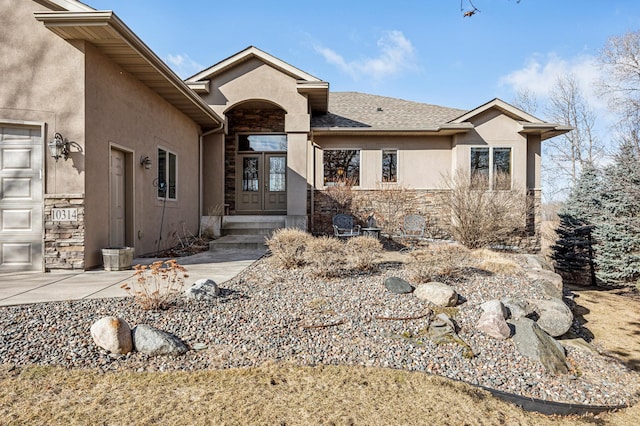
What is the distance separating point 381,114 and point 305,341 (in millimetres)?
10629

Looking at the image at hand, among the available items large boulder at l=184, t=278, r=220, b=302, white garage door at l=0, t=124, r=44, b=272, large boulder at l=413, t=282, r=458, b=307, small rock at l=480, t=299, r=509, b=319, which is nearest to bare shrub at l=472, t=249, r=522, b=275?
small rock at l=480, t=299, r=509, b=319

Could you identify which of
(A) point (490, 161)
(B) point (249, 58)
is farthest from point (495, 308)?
(B) point (249, 58)

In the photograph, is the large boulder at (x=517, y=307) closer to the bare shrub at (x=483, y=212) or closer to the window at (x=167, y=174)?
the bare shrub at (x=483, y=212)

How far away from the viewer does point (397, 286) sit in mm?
5168

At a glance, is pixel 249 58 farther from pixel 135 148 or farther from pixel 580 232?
pixel 580 232

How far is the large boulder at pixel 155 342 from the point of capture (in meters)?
3.37

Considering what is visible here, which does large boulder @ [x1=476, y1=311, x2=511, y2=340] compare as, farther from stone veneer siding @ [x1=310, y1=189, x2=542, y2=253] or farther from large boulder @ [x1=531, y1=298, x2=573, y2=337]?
stone veneer siding @ [x1=310, y1=189, x2=542, y2=253]

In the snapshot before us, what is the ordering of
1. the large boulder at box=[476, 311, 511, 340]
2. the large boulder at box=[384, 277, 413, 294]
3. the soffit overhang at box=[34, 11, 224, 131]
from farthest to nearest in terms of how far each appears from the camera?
1. the soffit overhang at box=[34, 11, 224, 131]
2. the large boulder at box=[384, 277, 413, 294]
3. the large boulder at box=[476, 311, 511, 340]

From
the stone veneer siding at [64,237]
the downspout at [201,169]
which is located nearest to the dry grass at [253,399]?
the stone veneer siding at [64,237]

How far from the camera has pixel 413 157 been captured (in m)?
12.0

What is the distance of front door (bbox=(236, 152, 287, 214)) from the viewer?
41.7ft

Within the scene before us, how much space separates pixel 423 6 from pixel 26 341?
545 cm

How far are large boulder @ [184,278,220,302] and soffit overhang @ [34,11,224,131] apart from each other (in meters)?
4.10

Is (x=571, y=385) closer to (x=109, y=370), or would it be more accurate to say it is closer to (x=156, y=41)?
(x=109, y=370)
